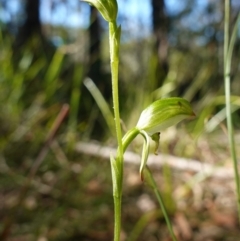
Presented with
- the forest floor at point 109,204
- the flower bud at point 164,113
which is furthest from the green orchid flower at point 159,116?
the forest floor at point 109,204

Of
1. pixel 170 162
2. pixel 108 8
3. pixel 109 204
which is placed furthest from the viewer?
pixel 170 162

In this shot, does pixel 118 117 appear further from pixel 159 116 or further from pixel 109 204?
pixel 109 204

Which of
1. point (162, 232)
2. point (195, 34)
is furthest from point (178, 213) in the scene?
point (195, 34)

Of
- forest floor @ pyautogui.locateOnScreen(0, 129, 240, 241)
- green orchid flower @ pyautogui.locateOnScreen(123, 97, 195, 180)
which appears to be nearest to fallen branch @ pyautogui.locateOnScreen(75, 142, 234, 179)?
forest floor @ pyautogui.locateOnScreen(0, 129, 240, 241)

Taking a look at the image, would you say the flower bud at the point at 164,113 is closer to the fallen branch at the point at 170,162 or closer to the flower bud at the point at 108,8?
the flower bud at the point at 108,8

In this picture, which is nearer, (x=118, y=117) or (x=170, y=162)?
(x=118, y=117)

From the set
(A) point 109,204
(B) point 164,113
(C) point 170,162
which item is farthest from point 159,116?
(C) point 170,162

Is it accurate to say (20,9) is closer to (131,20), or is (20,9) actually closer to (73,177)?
(131,20)

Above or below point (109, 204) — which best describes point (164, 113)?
above
